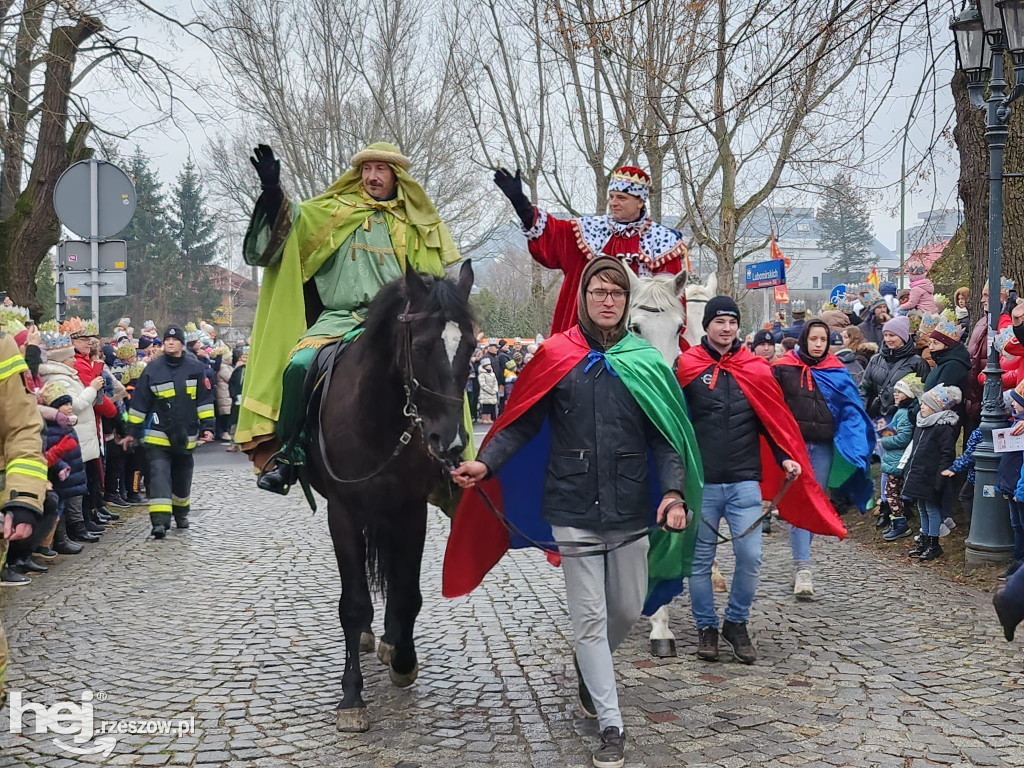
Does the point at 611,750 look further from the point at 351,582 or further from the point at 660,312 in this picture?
the point at 660,312

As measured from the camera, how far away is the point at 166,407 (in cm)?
1084

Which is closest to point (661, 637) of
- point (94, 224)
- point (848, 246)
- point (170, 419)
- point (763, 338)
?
point (763, 338)

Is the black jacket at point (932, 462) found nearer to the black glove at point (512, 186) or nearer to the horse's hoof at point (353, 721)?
the black glove at point (512, 186)

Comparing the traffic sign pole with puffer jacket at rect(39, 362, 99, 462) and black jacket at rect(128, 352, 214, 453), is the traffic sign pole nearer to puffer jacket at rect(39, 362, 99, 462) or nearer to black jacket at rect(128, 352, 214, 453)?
puffer jacket at rect(39, 362, 99, 462)

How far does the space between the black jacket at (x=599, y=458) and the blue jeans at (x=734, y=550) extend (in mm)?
1564

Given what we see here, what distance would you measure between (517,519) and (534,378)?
83cm

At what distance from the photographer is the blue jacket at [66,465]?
8.88 metres

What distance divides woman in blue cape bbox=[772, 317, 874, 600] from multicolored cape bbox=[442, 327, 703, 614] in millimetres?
2897

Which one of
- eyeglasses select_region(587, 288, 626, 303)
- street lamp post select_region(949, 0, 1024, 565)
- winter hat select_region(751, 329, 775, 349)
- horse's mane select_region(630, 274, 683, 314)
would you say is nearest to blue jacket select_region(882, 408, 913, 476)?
street lamp post select_region(949, 0, 1024, 565)

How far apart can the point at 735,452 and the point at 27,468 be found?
12.4 ft

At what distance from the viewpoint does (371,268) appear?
6.14m

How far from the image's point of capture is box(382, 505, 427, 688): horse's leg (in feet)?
17.9

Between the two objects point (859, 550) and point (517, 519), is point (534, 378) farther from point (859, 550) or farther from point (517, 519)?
point (859, 550)

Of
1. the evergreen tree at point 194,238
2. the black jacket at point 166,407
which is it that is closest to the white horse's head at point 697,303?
the black jacket at point 166,407
